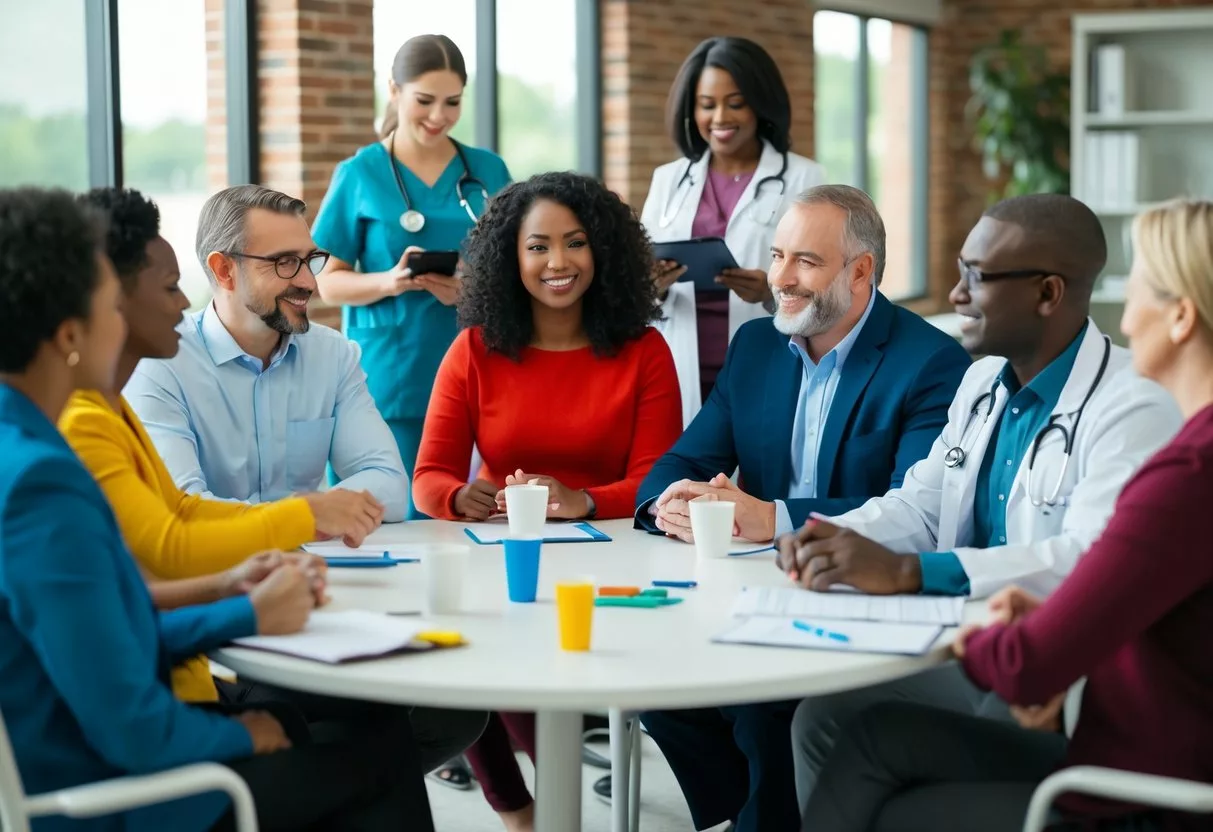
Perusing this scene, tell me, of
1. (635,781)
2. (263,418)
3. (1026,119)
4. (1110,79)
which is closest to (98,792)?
(263,418)

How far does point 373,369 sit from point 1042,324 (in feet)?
6.83

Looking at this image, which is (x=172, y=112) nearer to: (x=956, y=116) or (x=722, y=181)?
(x=722, y=181)

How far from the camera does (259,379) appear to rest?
107 inches

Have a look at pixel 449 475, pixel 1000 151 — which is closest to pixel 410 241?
pixel 449 475

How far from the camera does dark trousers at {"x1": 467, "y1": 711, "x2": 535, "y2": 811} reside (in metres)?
2.81

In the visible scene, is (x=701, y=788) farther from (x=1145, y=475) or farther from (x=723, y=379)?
(x=1145, y=475)

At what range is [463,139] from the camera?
5961 mm

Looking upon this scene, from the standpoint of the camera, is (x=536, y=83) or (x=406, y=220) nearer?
(x=406, y=220)

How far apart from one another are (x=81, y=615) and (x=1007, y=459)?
140 centimetres

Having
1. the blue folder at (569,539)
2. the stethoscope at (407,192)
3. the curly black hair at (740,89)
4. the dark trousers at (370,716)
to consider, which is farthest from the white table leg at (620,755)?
the curly black hair at (740,89)

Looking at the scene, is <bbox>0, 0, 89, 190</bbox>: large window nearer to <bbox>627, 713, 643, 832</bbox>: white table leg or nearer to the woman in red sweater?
the woman in red sweater

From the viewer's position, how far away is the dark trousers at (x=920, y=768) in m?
1.79

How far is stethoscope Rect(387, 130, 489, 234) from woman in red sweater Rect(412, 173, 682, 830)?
2.39ft

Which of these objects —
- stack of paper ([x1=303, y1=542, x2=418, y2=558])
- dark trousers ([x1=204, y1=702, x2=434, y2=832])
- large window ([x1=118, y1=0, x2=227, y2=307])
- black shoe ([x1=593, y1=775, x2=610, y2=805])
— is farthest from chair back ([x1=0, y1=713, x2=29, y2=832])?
large window ([x1=118, y1=0, x2=227, y2=307])
